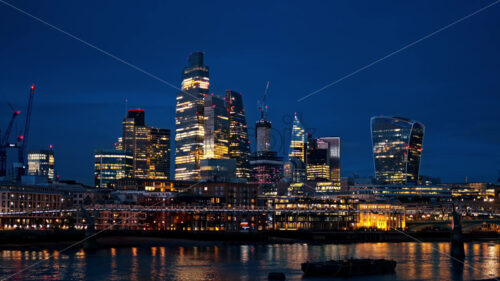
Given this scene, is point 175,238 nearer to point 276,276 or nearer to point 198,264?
point 198,264

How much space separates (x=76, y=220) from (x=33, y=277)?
378 ft

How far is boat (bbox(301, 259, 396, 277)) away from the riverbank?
55.5m

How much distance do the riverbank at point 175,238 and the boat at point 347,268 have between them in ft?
182

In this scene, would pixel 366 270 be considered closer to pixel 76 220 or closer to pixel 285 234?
pixel 285 234

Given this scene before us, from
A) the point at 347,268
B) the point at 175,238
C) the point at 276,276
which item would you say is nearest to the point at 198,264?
the point at 276,276

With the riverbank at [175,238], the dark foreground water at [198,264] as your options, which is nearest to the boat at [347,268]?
the dark foreground water at [198,264]

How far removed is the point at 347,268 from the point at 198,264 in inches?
950

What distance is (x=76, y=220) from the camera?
190 meters

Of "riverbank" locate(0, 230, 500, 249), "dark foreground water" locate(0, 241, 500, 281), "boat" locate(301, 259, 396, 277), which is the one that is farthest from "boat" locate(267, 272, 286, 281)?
"riverbank" locate(0, 230, 500, 249)

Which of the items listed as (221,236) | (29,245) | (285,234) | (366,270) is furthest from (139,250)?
(285,234)

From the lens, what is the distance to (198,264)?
98.6m

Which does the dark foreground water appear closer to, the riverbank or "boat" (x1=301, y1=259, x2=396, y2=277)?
"boat" (x1=301, y1=259, x2=396, y2=277)

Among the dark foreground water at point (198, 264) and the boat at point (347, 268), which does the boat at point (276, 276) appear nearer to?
the dark foreground water at point (198, 264)

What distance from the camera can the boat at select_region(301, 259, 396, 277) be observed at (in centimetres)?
8625
